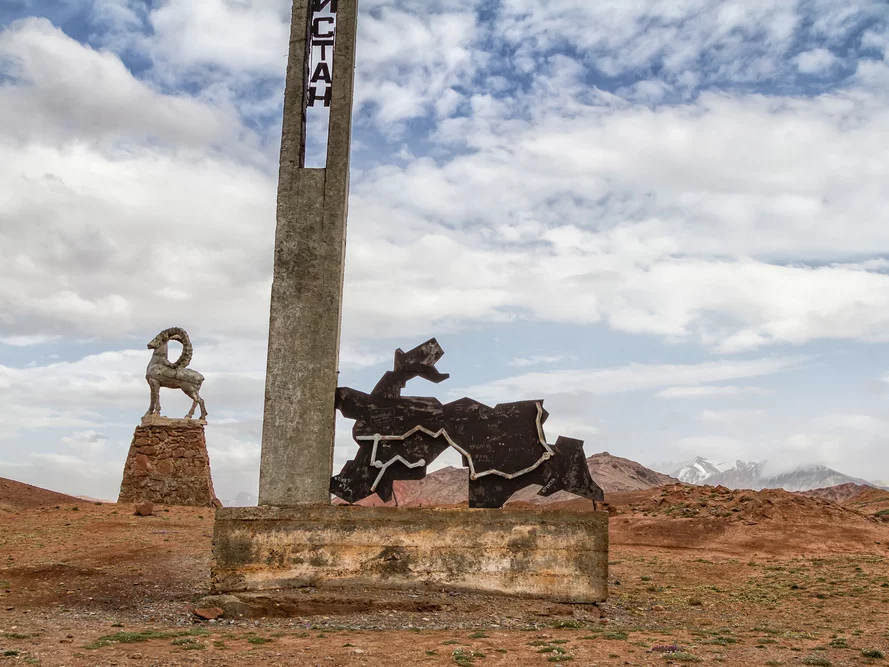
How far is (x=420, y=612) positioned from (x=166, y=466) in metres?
14.3

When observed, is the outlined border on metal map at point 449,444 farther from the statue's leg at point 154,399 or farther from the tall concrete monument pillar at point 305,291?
the statue's leg at point 154,399

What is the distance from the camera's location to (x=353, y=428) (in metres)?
11.4

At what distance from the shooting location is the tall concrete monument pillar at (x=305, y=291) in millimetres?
10844

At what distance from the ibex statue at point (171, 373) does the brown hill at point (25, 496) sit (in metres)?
7.07

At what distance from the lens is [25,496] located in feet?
93.9

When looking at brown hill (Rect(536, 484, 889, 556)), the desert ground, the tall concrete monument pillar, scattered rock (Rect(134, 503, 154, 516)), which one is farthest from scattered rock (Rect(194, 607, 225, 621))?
brown hill (Rect(536, 484, 889, 556))

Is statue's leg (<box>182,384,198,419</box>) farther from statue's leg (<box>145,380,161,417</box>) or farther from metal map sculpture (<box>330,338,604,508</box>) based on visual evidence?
metal map sculpture (<box>330,338,604,508</box>)

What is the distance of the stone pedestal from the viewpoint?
2225cm

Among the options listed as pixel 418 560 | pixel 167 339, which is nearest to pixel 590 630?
pixel 418 560

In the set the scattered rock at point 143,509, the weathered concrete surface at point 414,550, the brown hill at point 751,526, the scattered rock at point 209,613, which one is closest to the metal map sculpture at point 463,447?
the weathered concrete surface at point 414,550

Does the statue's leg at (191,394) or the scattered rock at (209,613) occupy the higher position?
the statue's leg at (191,394)

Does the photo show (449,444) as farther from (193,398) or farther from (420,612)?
(193,398)

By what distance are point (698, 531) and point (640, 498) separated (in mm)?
8942

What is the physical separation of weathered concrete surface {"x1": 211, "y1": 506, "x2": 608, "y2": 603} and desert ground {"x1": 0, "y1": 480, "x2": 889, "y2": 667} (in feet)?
0.73
